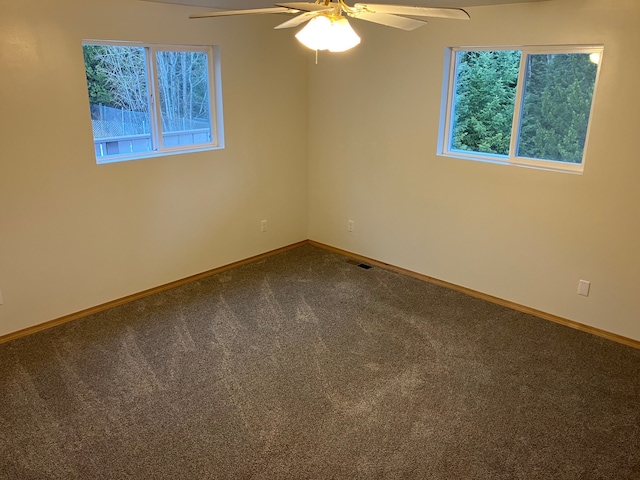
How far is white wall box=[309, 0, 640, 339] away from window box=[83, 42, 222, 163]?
1.14 metres

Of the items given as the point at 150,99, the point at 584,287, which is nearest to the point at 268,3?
the point at 150,99

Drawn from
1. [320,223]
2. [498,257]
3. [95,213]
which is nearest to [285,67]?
[320,223]

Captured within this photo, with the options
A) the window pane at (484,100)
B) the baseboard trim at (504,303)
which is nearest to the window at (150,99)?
the baseboard trim at (504,303)

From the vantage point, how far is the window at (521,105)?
3.43 m

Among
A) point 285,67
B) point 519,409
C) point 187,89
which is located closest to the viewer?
point 519,409

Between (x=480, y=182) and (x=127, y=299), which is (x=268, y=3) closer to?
(x=480, y=182)

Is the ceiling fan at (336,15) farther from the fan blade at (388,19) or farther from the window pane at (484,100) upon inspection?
the window pane at (484,100)

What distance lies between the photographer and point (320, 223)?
5281 millimetres

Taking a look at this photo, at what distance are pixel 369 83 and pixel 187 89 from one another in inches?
62.1

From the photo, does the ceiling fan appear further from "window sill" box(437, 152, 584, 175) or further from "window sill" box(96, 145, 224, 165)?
"window sill" box(96, 145, 224, 165)

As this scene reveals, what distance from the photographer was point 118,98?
12.3 feet

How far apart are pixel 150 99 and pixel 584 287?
3573 mm

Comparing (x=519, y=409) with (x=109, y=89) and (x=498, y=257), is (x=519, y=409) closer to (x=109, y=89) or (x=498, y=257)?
(x=498, y=257)

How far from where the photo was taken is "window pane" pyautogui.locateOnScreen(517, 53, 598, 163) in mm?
3395
